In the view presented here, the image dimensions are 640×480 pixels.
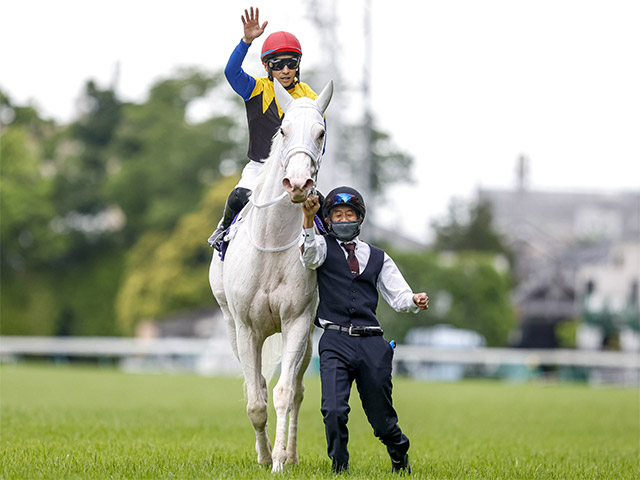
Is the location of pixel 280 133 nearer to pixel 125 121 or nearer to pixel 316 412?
pixel 316 412

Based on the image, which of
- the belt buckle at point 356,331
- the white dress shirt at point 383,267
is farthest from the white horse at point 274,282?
the belt buckle at point 356,331

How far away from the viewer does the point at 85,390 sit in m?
20.9

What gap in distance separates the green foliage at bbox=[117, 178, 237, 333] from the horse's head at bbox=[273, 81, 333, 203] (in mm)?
40032

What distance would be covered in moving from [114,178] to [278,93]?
48.2 meters

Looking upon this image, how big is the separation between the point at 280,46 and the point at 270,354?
264 cm

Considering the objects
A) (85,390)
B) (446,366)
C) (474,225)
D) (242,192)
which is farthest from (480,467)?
(474,225)

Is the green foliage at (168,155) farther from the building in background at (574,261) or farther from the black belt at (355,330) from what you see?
the black belt at (355,330)

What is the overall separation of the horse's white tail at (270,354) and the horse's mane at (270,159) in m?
1.61

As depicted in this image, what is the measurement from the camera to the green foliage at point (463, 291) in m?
43.7

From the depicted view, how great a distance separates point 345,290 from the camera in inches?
283

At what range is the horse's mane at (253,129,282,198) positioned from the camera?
23.5 feet

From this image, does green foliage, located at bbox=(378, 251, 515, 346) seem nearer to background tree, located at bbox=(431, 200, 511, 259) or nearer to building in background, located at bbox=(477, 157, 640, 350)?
building in background, located at bbox=(477, 157, 640, 350)

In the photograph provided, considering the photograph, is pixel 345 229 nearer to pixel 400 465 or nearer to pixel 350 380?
pixel 350 380

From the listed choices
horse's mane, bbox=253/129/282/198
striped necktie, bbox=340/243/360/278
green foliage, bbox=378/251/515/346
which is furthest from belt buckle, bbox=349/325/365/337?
green foliage, bbox=378/251/515/346
